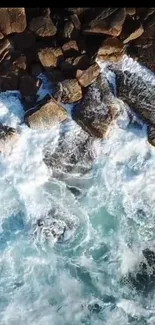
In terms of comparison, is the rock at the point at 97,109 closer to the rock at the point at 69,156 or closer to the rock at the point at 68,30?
the rock at the point at 69,156

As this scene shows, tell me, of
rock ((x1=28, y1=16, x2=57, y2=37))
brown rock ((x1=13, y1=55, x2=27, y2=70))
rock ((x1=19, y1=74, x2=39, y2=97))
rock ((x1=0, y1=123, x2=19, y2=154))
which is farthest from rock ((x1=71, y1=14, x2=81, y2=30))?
rock ((x1=0, y1=123, x2=19, y2=154))

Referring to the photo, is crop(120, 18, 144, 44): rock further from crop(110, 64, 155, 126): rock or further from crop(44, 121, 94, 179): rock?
crop(44, 121, 94, 179): rock

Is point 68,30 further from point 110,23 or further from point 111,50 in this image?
point 111,50

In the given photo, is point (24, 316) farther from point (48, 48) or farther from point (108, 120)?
point (48, 48)

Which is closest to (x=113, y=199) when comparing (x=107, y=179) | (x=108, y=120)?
(x=107, y=179)

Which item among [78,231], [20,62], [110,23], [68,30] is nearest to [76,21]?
[68,30]

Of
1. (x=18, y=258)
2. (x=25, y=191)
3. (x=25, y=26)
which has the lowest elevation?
(x=18, y=258)
